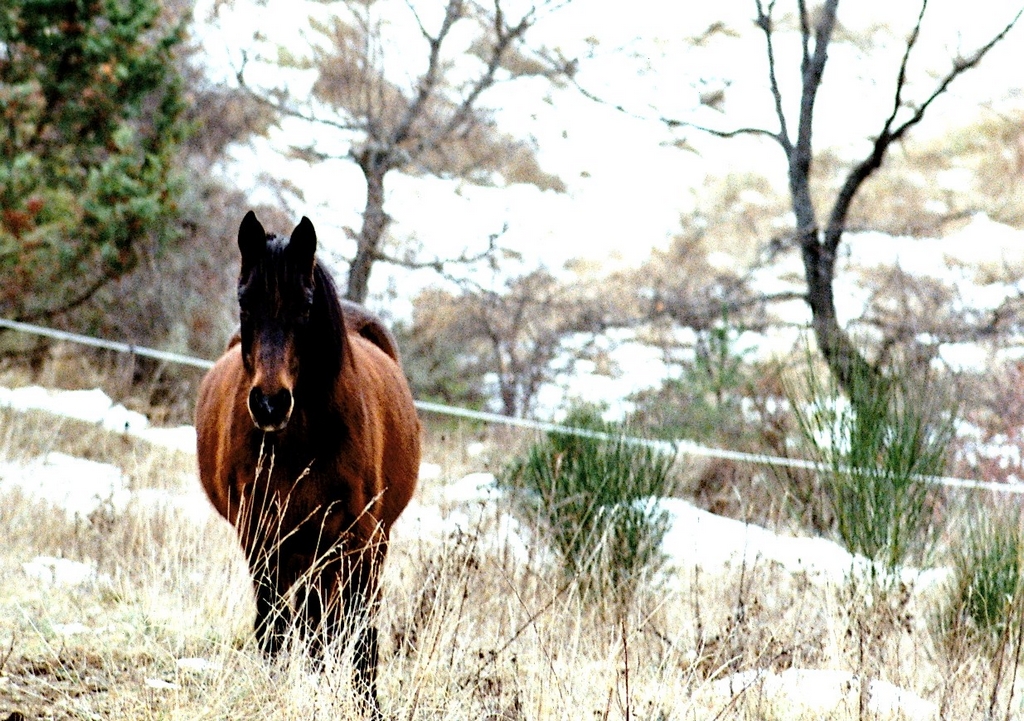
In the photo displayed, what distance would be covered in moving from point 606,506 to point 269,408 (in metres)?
2.67

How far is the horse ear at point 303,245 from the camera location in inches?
138

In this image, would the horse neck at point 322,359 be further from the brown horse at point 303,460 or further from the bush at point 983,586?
the bush at point 983,586

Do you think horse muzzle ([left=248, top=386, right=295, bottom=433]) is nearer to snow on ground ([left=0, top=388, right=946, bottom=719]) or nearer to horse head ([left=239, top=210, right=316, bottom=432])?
horse head ([left=239, top=210, right=316, bottom=432])

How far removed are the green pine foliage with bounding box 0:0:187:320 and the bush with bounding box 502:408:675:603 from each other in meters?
6.04

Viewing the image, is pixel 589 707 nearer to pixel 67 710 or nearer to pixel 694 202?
pixel 67 710

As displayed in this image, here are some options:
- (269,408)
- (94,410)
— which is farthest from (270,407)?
(94,410)

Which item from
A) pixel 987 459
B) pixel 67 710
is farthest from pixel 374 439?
pixel 987 459

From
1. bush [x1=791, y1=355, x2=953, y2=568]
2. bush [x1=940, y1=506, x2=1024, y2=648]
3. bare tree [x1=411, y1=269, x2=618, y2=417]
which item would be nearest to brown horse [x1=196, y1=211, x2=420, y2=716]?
bush [x1=791, y1=355, x2=953, y2=568]

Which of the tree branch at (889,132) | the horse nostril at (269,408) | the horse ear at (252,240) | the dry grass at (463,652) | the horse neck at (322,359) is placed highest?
the tree branch at (889,132)

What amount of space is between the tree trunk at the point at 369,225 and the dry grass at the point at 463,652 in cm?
554

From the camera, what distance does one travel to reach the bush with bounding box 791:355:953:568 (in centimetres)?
488

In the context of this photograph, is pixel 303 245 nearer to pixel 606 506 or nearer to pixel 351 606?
pixel 351 606

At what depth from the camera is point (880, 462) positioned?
5297 millimetres

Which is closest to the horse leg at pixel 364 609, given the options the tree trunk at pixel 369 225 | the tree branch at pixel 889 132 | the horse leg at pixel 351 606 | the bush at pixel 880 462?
the horse leg at pixel 351 606
